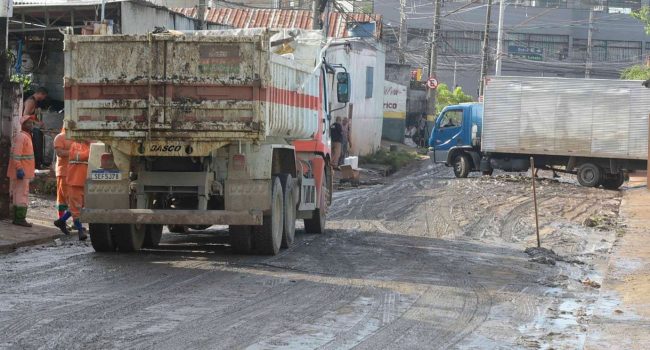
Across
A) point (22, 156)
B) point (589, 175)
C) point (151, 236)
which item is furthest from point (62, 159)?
point (589, 175)

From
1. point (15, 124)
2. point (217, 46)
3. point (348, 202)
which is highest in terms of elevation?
point (217, 46)

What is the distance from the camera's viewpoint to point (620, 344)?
880 cm

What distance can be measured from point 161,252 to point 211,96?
250 cm

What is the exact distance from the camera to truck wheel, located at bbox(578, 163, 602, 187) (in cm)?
3312

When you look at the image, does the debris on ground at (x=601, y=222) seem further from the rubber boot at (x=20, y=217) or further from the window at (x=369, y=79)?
the window at (x=369, y=79)

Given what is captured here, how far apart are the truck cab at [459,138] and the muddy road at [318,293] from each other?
16081 mm

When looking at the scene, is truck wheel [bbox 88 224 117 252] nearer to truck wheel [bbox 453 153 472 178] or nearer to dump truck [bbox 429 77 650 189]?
dump truck [bbox 429 77 650 189]

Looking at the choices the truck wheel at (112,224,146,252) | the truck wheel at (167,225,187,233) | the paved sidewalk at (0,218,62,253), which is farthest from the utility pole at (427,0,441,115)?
the truck wheel at (112,224,146,252)

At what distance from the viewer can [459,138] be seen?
3581 centimetres

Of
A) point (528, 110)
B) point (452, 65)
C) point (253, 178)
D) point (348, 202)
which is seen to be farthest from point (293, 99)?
point (452, 65)

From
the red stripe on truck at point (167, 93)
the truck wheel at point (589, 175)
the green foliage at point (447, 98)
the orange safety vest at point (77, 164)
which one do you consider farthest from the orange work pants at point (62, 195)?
the green foliage at point (447, 98)

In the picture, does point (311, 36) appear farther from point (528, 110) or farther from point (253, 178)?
point (528, 110)

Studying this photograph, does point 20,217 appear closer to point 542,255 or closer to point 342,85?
point 342,85

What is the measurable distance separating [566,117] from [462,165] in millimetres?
3875
